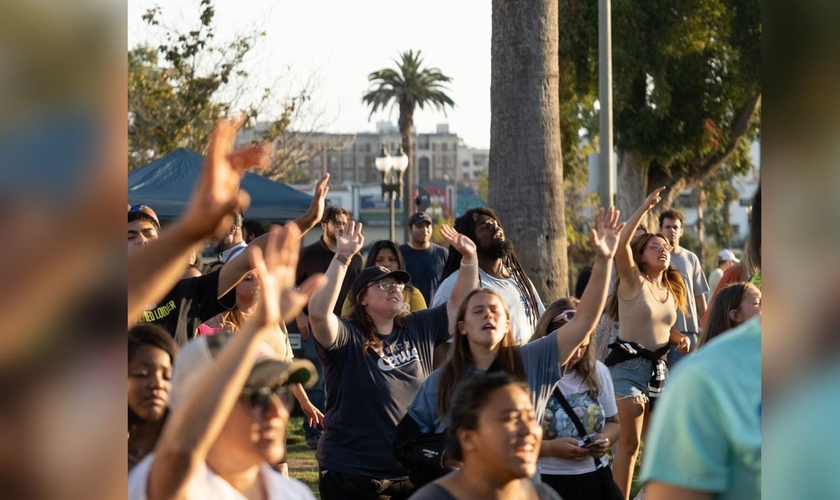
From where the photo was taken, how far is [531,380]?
4379mm

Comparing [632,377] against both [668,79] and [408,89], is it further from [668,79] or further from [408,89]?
[408,89]

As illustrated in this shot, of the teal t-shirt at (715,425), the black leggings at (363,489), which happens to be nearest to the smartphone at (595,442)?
the black leggings at (363,489)

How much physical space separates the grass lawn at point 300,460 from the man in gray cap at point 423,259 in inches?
61.0

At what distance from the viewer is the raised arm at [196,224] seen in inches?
76.7

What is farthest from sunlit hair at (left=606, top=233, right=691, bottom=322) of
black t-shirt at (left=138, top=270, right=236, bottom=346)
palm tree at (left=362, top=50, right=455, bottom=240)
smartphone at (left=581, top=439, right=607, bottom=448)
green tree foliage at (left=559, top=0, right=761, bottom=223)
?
palm tree at (left=362, top=50, right=455, bottom=240)

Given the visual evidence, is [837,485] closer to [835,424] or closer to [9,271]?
[835,424]

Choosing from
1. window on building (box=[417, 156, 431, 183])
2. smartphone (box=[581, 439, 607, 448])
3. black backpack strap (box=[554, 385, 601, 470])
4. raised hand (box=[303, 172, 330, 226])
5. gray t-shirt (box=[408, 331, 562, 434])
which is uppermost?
window on building (box=[417, 156, 431, 183])

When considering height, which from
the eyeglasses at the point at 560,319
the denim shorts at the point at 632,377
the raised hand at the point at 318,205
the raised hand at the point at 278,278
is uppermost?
the raised hand at the point at 318,205

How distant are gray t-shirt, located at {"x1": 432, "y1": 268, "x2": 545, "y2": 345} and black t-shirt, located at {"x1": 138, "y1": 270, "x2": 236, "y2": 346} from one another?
95.7 inches

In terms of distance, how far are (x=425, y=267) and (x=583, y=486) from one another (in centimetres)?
467

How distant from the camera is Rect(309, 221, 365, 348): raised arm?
4.70 metres

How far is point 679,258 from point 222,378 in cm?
783

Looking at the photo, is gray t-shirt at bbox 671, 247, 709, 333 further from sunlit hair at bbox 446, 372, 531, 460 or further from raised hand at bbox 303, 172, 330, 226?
sunlit hair at bbox 446, 372, 531, 460

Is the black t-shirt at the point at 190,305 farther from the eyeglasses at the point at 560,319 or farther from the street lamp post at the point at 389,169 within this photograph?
the street lamp post at the point at 389,169
